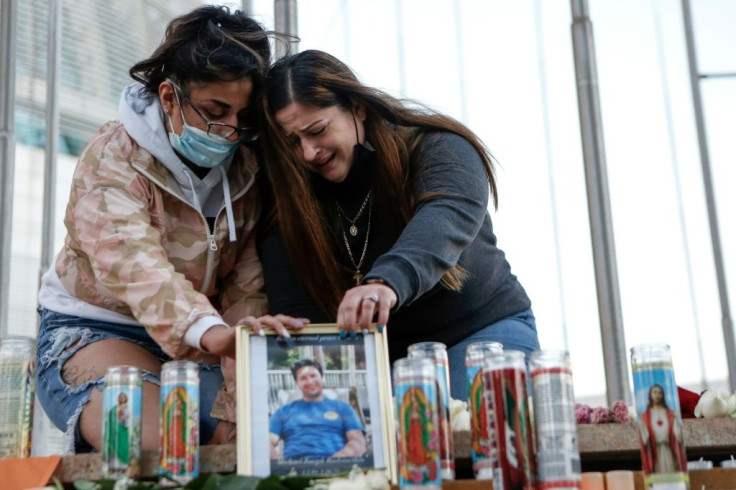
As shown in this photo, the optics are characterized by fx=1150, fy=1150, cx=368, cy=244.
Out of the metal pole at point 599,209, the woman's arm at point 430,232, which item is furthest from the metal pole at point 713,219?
the woman's arm at point 430,232

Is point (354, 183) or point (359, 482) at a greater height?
point (354, 183)

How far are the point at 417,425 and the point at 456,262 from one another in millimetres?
798

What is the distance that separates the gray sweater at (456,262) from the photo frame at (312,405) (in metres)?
0.46

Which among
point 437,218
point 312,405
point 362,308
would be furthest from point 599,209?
point 312,405

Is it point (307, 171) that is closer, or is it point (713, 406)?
point (713, 406)

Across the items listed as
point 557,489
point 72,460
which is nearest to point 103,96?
point 72,460

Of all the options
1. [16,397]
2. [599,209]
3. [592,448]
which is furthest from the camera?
[599,209]

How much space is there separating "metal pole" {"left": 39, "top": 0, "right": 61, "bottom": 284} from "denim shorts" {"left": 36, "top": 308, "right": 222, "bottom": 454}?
6.31 ft

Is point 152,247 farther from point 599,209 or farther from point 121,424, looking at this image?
point 599,209

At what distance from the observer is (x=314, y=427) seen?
6.44 ft

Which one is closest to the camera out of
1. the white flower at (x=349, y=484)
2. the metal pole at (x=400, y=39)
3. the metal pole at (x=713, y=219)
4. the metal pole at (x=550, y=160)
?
the white flower at (x=349, y=484)

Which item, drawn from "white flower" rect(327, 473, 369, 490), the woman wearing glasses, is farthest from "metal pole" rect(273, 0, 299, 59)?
"white flower" rect(327, 473, 369, 490)

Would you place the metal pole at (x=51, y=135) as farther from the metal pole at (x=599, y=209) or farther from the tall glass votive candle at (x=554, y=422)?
the tall glass votive candle at (x=554, y=422)

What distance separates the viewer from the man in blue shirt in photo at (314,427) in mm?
1940
